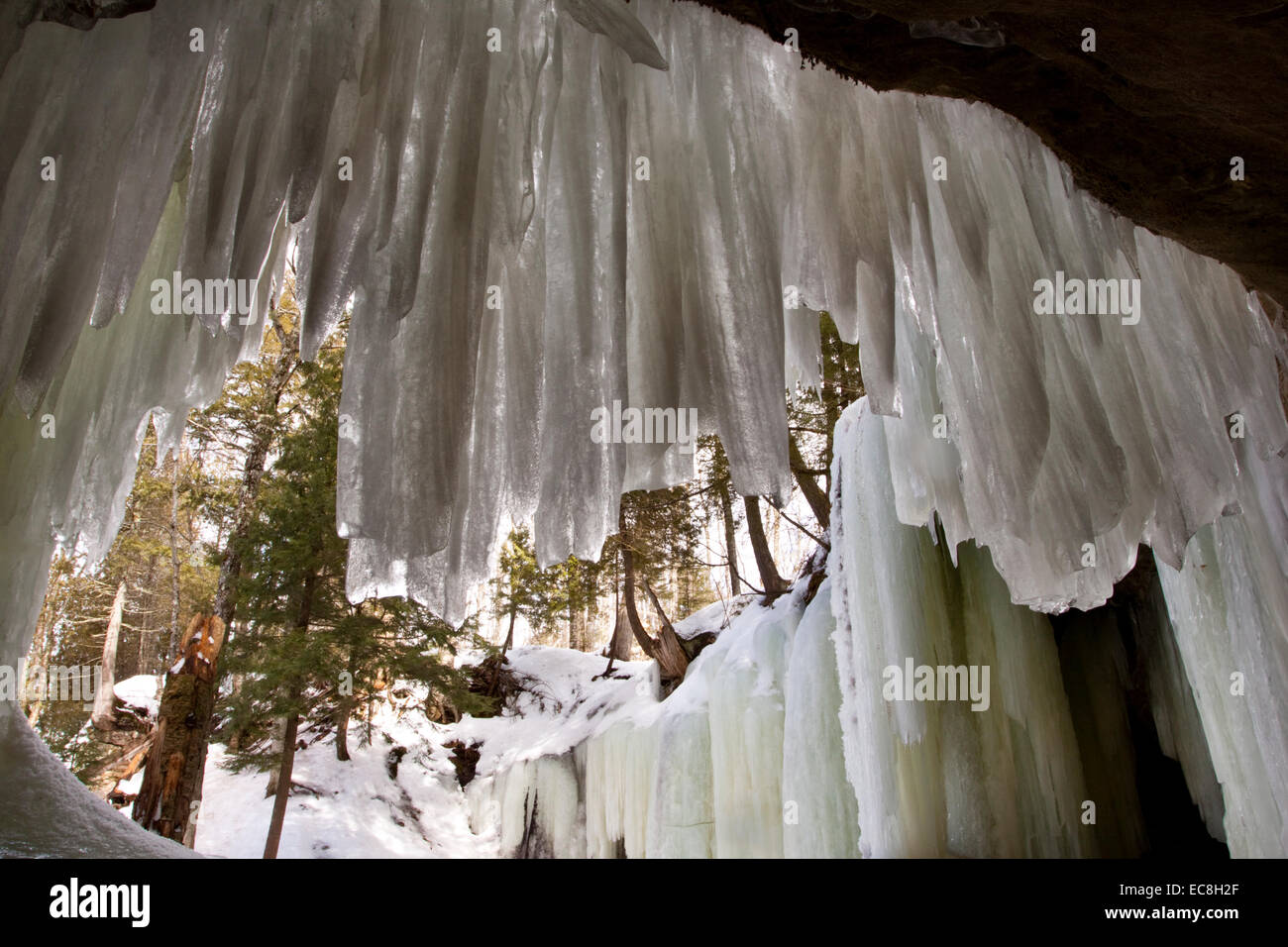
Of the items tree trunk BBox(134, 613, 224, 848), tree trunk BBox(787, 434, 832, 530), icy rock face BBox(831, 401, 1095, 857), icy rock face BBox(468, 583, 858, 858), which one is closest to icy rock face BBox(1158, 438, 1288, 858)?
icy rock face BBox(831, 401, 1095, 857)

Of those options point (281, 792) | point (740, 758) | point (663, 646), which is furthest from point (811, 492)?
point (281, 792)

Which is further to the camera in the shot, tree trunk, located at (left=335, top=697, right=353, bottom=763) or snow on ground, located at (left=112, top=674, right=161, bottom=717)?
snow on ground, located at (left=112, top=674, right=161, bottom=717)

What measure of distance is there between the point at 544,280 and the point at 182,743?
312 inches

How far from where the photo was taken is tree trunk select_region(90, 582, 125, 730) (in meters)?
12.2

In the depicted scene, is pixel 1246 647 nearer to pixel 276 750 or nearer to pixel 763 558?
pixel 763 558

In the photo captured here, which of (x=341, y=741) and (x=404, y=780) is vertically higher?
(x=341, y=741)

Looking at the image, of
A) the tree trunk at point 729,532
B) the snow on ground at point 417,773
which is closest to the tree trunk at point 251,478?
the snow on ground at point 417,773

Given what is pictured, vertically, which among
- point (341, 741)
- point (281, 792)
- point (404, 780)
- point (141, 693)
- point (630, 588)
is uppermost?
point (630, 588)

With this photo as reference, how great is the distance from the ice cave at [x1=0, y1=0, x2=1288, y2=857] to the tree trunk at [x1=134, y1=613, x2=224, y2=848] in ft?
22.0

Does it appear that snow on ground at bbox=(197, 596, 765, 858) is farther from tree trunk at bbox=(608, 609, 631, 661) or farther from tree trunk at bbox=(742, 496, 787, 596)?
tree trunk at bbox=(742, 496, 787, 596)

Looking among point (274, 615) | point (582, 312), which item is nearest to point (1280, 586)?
point (582, 312)

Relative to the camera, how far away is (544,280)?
6.21ft
